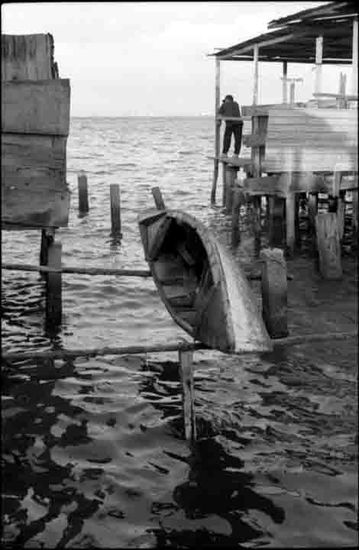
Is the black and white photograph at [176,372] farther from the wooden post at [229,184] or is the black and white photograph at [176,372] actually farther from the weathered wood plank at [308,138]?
the wooden post at [229,184]

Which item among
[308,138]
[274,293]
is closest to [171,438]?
[274,293]

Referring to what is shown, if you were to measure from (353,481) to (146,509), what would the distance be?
1878 millimetres

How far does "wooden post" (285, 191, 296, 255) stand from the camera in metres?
13.6

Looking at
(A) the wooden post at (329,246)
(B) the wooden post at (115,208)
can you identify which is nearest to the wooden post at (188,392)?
(A) the wooden post at (329,246)

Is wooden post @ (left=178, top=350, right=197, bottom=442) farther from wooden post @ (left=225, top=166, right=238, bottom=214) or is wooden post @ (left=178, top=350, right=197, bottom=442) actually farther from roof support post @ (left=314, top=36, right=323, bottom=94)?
wooden post @ (left=225, top=166, right=238, bottom=214)

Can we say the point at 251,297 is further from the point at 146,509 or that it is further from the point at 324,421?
the point at 146,509

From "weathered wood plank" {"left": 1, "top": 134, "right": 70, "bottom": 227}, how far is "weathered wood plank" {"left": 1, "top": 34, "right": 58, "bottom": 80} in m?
0.38

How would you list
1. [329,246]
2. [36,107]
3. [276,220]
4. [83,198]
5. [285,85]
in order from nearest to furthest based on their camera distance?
[36,107] → [329,246] → [276,220] → [83,198] → [285,85]

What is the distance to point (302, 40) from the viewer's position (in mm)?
17469

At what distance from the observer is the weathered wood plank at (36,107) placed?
4.02 meters

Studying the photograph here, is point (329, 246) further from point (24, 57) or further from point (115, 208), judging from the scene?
point (115, 208)

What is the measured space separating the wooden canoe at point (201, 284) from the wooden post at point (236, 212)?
6941 mm

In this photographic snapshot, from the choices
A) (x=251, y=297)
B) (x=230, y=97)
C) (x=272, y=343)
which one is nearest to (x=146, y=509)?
(x=272, y=343)

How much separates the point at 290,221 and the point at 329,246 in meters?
2.87
